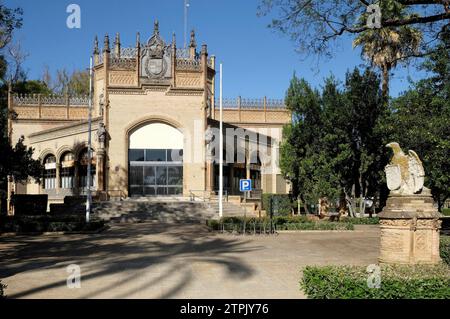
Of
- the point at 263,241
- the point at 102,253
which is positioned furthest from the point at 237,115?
the point at 102,253

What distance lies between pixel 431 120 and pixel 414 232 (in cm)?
1100

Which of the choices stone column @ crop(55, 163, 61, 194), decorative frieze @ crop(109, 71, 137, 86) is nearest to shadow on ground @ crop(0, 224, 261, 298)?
decorative frieze @ crop(109, 71, 137, 86)

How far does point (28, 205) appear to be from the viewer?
3609cm

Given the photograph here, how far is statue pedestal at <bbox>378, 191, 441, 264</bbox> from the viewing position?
1248 centimetres

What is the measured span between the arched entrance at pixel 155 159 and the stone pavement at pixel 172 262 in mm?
15659

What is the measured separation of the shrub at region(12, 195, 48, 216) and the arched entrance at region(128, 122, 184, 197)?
6935mm

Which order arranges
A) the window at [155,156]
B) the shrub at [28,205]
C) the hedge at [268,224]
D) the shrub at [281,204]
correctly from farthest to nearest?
1. the window at [155,156]
2. the shrub at [281,204]
3. the shrub at [28,205]
4. the hedge at [268,224]

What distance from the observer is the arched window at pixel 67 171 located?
4388 cm

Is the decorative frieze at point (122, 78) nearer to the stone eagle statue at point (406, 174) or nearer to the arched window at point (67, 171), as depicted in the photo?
the arched window at point (67, 171)

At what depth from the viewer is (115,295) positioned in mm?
10211

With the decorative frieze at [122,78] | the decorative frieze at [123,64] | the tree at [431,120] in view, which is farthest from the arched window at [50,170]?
the tree at [431,120]

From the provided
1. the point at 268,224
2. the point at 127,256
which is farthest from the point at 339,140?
the point at 127,256

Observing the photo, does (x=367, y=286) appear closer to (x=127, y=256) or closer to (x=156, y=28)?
(x=127, y=256)
